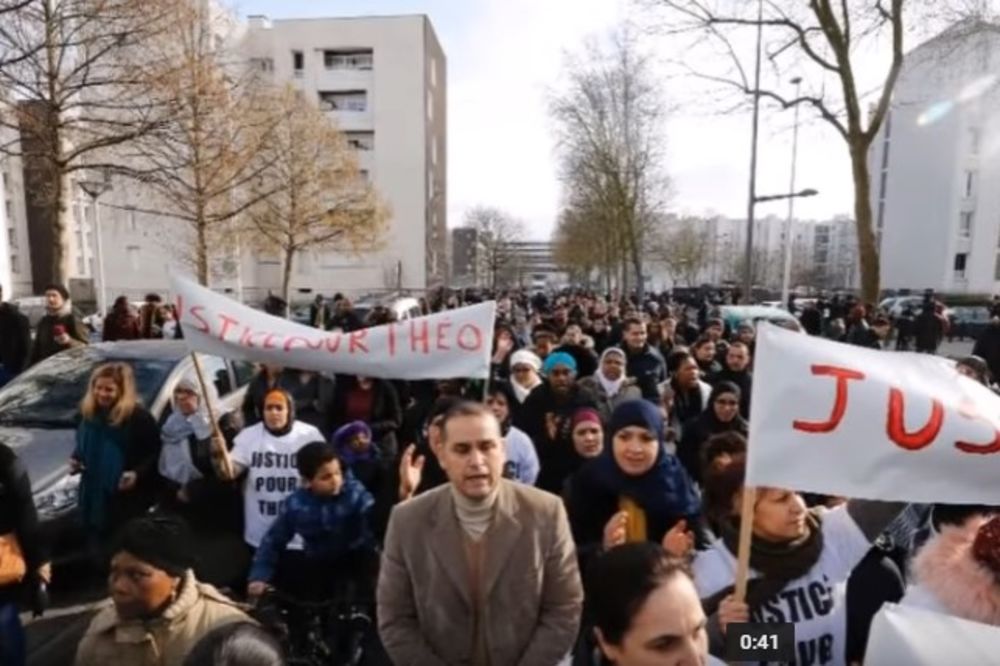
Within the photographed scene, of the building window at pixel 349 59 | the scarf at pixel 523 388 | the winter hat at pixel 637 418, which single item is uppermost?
the building window at pixel 349 59

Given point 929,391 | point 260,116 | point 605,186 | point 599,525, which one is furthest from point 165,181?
point 605,186

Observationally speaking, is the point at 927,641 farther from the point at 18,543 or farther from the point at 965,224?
the point at 965,224

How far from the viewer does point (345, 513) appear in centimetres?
371

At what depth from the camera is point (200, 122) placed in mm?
13914

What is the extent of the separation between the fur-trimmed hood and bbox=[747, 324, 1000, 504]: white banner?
0.13m

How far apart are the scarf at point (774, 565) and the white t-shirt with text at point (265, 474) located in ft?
8.49

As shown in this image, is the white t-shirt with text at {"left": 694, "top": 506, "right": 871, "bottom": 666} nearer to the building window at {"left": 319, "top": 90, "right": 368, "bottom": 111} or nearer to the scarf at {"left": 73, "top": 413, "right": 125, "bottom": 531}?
the scarf at {"left": 73, "top": 413, "right": 125, "bottom": 531}

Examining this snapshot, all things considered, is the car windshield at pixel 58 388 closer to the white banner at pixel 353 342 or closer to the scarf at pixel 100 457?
the scarf at pixel 100 457

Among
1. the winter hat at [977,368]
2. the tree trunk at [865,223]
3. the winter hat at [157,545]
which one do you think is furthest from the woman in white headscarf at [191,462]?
the tree trunk at [865,223]

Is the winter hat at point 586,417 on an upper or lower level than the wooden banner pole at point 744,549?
lower

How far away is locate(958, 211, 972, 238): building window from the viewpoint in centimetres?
5016

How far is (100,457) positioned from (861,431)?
430 centimetres

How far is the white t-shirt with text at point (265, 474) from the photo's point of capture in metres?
4.17

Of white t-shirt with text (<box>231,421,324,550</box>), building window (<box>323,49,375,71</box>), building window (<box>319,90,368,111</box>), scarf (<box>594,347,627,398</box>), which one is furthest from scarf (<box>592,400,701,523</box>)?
building window (<box>323,49,375,71</box>)
